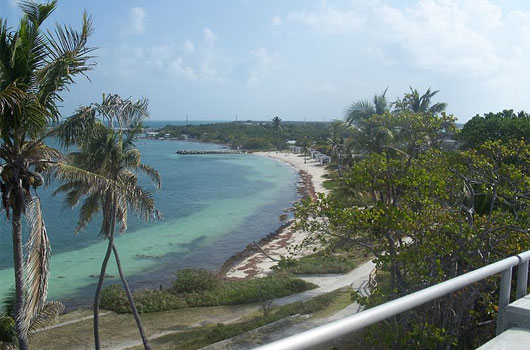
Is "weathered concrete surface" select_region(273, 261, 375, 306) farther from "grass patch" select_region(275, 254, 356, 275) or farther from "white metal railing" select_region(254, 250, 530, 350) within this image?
"white metal railing" select_region(254, 250, 530, 350)

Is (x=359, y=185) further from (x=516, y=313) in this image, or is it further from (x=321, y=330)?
(x=321, y=330)

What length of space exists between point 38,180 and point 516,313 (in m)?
7.84

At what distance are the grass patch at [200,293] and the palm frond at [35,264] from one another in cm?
1341

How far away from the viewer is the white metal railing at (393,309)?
1886mm

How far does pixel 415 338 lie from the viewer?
329 inches

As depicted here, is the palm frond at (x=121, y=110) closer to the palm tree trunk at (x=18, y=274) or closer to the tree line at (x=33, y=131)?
the tree line at (x=33, y=131)

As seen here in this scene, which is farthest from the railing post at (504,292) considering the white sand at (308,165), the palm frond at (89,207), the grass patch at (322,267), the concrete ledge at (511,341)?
the white sand at (308,165)

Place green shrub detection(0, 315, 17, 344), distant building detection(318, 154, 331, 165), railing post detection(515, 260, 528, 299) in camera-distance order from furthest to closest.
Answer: distant building detection(318, 154, 331, 165)
green shrub detection(0, 315, 17, 344)
railing post detection(515, 260, 528, 299)

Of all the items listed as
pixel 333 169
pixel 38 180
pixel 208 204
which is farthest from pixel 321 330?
pixel 333 169

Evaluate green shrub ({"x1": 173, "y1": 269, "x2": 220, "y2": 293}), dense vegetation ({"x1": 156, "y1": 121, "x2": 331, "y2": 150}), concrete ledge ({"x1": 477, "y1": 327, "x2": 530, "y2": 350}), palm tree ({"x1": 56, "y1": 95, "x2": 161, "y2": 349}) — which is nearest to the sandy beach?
green shrub ({"x1": 173, "y1": 269, "x2": 220, "y2": 293})

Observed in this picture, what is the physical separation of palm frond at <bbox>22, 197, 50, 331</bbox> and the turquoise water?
7961mm

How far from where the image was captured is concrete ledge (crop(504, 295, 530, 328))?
10.7ft

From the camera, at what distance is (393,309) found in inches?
90.7

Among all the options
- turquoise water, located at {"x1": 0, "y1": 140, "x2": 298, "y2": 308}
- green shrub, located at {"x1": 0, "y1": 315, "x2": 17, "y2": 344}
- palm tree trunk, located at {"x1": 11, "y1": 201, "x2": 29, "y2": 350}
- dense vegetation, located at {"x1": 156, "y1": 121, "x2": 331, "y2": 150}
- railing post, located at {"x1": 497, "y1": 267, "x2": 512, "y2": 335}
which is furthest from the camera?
dense vegetation, located at {"x1": 156, "y1": 121, "x2": 331, "y2": 150}
